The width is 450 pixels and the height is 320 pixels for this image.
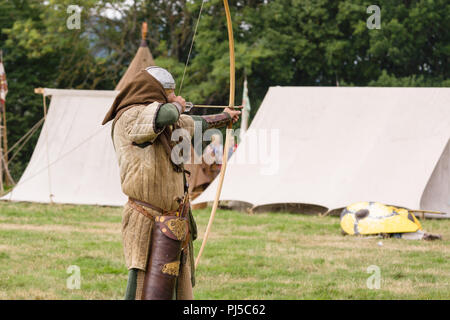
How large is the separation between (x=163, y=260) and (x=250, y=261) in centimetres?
253

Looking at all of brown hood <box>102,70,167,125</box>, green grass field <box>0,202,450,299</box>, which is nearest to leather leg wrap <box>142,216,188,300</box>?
brown hood <box>102,70,167,125</box>

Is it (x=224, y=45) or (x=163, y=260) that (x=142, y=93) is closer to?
(x=163, y=260)

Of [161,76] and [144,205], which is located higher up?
[161,76]

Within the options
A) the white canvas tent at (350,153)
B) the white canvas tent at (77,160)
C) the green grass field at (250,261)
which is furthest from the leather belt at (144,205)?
the white canvas tent at (77,160)

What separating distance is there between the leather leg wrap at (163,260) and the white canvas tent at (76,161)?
696 centimetres

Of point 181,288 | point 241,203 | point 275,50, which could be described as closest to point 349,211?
point 241,203

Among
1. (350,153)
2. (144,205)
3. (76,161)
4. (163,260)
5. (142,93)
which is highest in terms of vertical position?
(142,93)

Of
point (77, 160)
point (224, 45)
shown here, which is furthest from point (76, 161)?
point (224, 45)

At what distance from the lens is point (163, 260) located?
3141 mm

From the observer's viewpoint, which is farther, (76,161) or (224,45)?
(224,45)

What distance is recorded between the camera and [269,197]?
9094 millimetres

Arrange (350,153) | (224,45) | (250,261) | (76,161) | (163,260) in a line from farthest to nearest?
(224,45)
(76,161)
(350,153)
(250,261)
(163,260)

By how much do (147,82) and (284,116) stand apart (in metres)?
6.81

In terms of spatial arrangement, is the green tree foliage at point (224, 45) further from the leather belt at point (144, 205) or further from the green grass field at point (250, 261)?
the leather belt at point (144, 205)
